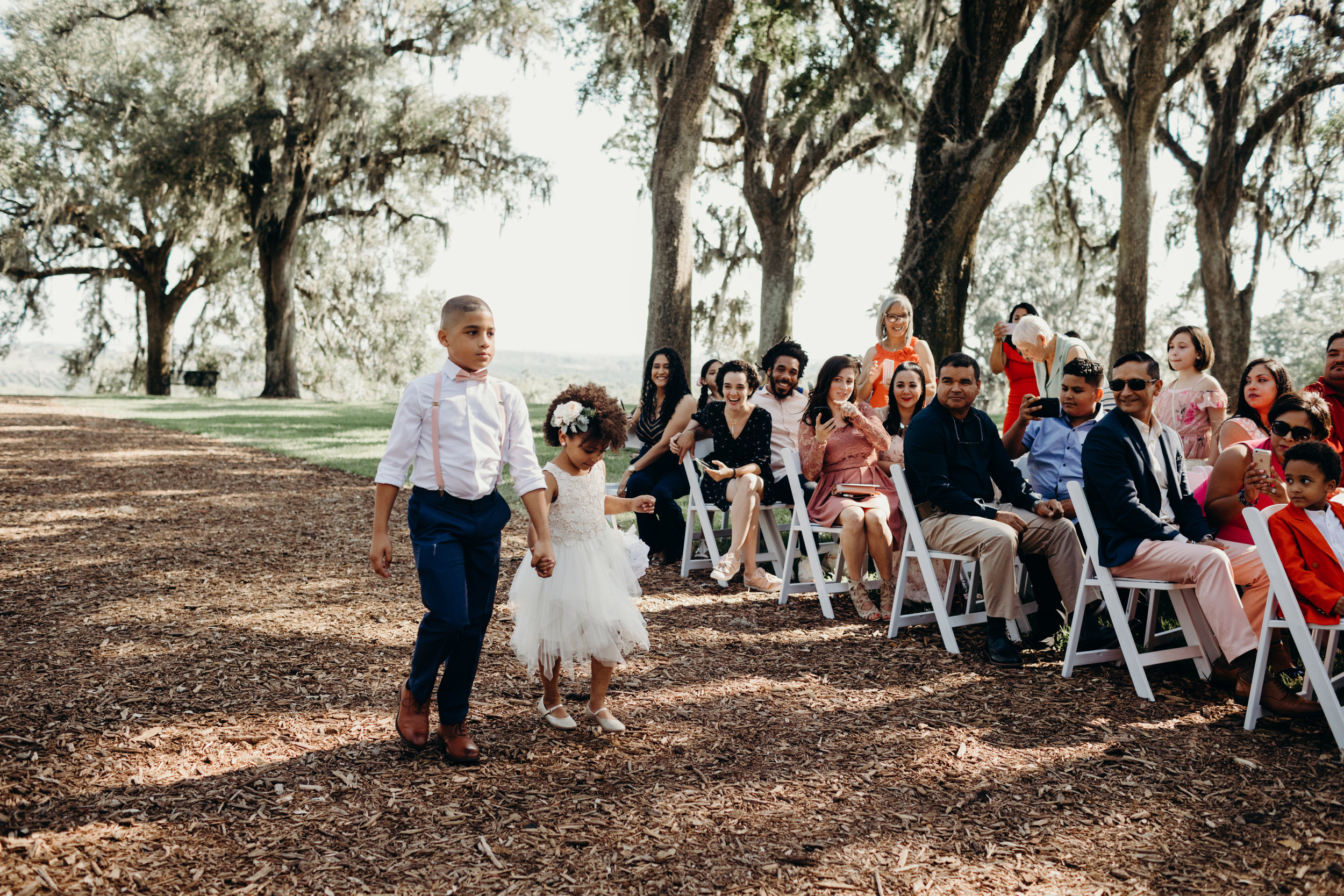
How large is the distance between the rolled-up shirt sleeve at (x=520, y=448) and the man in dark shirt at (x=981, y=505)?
93.0 inches

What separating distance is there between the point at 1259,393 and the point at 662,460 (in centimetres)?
373

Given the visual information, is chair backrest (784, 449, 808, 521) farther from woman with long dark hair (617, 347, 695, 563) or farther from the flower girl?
the flower girl

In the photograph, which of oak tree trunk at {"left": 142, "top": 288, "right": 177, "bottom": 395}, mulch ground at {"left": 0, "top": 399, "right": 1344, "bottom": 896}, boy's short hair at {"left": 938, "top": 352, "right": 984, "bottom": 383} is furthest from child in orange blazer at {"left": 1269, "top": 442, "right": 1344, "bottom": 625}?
A: oak tree trunk at {"left": 142, "top": 288, "right": 177, "bottom": 395}

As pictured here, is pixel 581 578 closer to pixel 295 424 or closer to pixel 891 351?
pixel 891 351

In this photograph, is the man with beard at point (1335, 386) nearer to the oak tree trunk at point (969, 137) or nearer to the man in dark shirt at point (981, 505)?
the man in dark shirt at point (981, 505)

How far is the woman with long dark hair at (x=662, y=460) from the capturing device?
6.75m

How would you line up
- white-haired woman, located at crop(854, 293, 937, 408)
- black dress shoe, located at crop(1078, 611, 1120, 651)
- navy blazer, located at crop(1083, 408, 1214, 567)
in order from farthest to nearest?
white-haired woman, located at crop(854, 293, 937, 408) → black dress shoe, located at crop(1078, 611, 1120, 651) → navy blazer, located at crop(1083, 408, 1214, 567)

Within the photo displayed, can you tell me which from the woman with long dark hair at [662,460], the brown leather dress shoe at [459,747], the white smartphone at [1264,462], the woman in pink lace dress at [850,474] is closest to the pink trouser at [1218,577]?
the white smartphone at [1264,462]

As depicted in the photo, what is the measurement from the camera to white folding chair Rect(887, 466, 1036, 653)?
4.75m

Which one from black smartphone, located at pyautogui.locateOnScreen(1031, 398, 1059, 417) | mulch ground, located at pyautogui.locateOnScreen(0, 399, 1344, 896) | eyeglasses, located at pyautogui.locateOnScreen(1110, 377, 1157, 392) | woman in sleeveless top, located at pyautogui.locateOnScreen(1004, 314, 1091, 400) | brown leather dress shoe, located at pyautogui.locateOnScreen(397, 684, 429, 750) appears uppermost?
woman in sleeveless top, located at pyautogui.locateOnScreen(1004, 314, 1091, 400)

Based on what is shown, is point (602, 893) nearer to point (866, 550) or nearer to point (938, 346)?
point (866, 550)

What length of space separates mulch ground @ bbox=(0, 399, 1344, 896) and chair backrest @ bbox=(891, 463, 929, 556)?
523mm

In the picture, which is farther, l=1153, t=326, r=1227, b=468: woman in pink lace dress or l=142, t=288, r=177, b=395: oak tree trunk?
l=142, t=288, r=177, b=395: oak tree trunk

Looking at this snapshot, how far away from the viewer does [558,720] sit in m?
3.59
